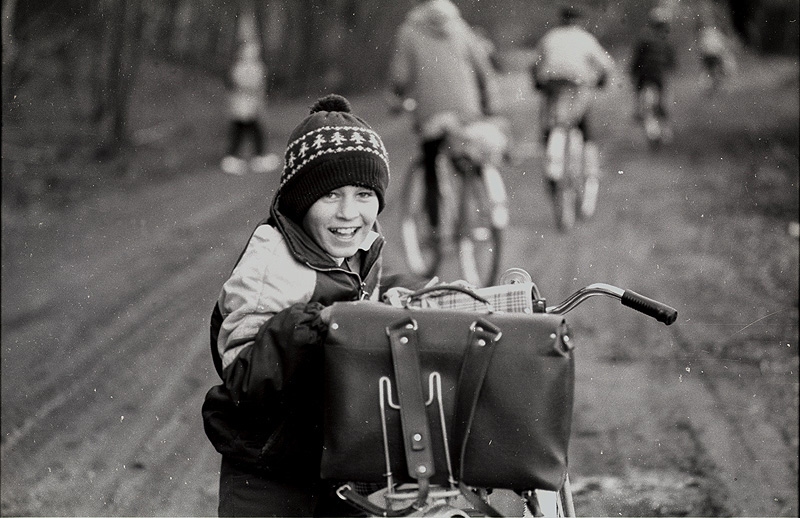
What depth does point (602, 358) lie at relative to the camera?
7043mm

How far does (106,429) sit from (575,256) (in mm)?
5003

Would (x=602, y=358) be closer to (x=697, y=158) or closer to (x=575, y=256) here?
(x=575, y=256)

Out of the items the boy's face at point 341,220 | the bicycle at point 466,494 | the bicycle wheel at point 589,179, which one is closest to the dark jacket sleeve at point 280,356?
the bicycle at point 466,494

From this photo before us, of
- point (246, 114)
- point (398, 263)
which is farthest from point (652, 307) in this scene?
point (246, 114)

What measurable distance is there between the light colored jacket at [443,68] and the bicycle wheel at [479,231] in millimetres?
580

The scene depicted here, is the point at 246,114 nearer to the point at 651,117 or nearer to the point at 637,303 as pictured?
the point at 651,117

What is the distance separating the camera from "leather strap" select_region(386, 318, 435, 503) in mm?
2455

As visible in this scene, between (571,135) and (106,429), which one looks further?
(571,135)

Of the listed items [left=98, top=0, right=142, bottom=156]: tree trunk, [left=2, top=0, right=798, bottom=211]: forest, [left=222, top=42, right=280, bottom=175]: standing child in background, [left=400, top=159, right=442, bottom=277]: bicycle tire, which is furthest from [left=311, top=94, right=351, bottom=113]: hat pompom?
[left=98, top=0, right=142, bottom=156]: tree trunk

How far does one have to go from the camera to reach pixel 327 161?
3.00m

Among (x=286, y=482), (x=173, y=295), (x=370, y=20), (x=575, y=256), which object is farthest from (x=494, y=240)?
(x=370, y=20)

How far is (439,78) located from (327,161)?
236 inches

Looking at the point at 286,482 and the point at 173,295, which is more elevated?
the point at 286,482

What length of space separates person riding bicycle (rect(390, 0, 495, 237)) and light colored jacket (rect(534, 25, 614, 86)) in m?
1.36
